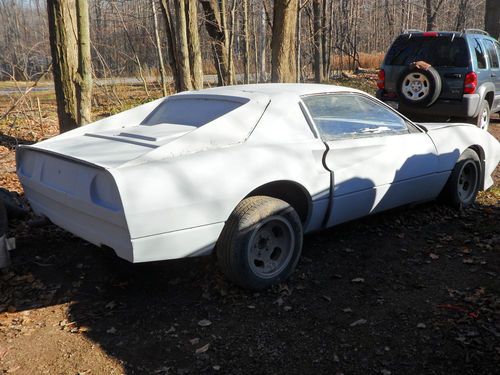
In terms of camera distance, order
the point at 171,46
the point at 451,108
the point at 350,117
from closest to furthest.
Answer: the point at 350,117
the point at 451,108
the point at 171,46

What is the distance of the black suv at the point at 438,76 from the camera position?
A: 8.57 m

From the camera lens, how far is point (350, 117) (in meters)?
4.42

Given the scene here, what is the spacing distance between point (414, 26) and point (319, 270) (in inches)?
1800

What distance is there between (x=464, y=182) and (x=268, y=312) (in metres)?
3.22

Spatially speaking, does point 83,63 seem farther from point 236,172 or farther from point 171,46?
point 171,46

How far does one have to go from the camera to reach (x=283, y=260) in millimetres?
3795

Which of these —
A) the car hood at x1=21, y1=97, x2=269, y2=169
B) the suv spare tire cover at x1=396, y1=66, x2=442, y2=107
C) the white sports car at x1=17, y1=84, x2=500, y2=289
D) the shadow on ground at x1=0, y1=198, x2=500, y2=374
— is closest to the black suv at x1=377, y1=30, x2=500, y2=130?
the suv spare tire cover at x1=396, y1=66, x2=442, y2=107

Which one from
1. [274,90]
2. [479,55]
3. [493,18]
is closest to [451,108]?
[479,55]

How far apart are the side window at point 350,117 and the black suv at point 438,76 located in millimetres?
4127

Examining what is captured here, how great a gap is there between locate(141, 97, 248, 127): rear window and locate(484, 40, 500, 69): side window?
24.5 ft

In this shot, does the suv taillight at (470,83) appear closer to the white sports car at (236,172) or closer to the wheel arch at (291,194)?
the white sports car at (236,172)

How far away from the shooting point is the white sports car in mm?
3117

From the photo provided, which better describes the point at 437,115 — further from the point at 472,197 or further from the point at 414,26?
the point at 414,26

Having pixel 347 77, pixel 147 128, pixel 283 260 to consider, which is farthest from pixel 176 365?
pixel 347 77
